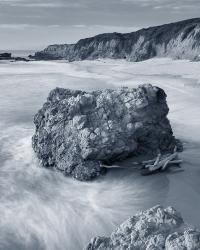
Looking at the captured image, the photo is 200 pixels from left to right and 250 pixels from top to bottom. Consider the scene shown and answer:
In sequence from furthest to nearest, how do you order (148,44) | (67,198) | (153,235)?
(148,44) < (67,198) < (153,235)

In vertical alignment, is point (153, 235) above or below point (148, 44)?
below

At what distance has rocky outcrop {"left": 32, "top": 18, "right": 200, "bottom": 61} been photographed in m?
50.0

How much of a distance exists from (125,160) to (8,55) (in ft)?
190

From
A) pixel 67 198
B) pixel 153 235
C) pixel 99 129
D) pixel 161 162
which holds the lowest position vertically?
pixel 67 198

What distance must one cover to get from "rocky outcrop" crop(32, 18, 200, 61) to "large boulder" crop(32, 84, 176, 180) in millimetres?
34672

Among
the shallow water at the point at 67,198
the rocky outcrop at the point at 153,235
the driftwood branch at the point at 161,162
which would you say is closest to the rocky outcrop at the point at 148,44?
the driftwood branch at the point at 161,162

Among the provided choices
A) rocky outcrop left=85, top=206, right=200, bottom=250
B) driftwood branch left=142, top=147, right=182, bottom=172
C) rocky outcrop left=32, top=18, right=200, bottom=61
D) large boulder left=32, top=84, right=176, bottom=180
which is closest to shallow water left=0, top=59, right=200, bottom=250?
driftwood branch left=142, top=147, right=182, bottom=172

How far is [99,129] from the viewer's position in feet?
30.9

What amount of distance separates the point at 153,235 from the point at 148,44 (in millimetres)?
52900

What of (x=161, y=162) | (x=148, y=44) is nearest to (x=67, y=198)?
(x=161, y=162)

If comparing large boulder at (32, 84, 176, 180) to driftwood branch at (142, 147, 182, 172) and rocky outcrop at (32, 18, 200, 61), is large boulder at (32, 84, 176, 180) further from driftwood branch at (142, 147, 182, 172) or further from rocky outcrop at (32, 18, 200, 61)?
rocky outcrop at (32, 18, 200, 61)

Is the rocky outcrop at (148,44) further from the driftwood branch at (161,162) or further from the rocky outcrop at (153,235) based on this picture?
the rocky outcrop at (153,235)

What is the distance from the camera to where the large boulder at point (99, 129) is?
9203 mm

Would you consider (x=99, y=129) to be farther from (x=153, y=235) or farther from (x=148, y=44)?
(x=148, y=44)
